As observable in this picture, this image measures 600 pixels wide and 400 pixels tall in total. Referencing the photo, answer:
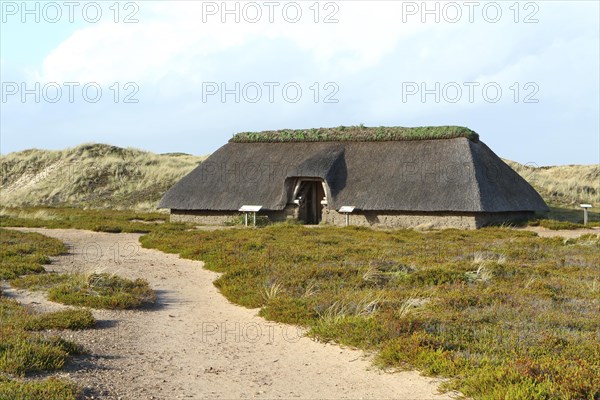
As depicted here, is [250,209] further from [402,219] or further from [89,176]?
[89,176]

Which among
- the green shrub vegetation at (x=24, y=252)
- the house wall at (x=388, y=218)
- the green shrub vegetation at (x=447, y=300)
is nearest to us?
the green shrub vegetation at (x=447, y=300)

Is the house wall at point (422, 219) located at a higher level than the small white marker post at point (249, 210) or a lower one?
lower

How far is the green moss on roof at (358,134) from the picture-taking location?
37.7 metres

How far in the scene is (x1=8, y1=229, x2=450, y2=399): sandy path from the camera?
862cm

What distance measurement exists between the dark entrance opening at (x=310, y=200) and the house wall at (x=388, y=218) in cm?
82

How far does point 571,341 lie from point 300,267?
8.49 meters

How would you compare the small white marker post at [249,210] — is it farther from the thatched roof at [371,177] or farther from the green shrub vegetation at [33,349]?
the green shrub vegetation at [33,349]

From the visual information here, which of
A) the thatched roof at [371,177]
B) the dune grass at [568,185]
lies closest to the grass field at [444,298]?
the thatched roof at [371,177]

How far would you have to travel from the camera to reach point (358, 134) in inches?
1577

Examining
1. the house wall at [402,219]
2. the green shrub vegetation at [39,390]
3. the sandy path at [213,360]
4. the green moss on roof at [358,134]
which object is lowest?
the sandy path at [213,360]

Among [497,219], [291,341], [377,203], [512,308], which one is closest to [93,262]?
[291,341]

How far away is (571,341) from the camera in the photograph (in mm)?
10383

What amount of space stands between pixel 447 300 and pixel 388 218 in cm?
2155

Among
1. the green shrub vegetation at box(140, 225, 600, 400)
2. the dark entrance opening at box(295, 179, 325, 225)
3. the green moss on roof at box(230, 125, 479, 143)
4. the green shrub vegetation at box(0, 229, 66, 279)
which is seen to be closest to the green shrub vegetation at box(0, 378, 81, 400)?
the green shrub vegetation at box(140, 225, 600, 400)
